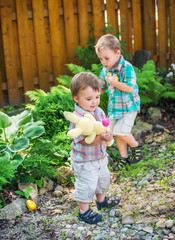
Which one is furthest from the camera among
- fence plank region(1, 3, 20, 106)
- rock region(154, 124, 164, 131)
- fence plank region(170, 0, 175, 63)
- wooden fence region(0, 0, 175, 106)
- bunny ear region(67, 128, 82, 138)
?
fence plank region(170, 0, 175, 63)

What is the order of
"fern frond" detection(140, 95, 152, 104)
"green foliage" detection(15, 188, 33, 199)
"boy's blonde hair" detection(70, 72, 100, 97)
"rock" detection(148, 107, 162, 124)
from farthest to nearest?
"rock" detection(148, 107, 162, 124) < "fern frond" detection(140, 95, 152, 104) < "green foliage" detection(15, 188, 33, 199) < "boy's blonde hair" detection(70, 72, 100, 97)

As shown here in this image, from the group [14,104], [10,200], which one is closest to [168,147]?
[10,200]

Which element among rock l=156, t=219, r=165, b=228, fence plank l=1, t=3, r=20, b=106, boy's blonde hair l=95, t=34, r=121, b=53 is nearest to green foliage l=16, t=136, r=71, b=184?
boy's blonde hair l=95, t=34, r=121, b=53

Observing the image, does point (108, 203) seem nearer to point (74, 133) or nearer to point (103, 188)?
point (103, 188)

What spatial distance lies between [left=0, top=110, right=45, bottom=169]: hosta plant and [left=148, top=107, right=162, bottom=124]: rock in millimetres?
2350

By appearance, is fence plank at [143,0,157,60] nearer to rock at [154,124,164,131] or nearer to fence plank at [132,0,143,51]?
fence plank at [132,0,143,51]

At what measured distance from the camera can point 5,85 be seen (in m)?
6.46

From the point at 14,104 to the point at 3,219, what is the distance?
372 centimetres

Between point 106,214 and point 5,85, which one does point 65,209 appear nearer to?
point 106,214

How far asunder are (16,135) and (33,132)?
0.20m

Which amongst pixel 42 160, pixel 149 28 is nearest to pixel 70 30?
pixel 149 28

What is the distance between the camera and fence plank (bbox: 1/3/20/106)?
6.21m

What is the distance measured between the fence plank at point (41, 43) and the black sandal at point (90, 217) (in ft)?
13.5

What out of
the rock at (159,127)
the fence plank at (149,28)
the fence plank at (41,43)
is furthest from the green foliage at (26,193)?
the fence plank at (149,28)
